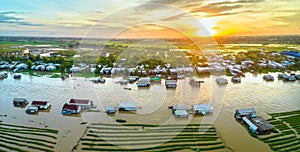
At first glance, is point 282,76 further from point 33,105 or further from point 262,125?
point 33,105

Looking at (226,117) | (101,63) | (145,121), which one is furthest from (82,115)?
(101,63)

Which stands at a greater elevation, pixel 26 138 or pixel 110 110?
pixel 110 110

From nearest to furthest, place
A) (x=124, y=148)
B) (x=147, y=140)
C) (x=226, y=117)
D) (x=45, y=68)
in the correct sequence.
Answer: (x=124, y=148), (x=147, y=140), (x=226, y=117), (x=45, y=68)

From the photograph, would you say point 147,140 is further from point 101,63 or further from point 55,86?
point 101,63

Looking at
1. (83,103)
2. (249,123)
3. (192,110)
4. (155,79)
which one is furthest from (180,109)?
(155,79)

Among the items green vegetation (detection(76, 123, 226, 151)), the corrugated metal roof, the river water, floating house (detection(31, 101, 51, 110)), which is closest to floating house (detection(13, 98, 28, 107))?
the river water

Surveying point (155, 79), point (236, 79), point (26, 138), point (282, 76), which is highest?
point (282, 76)

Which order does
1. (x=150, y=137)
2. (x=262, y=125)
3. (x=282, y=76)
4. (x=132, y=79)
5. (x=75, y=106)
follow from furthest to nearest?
1. (x=282, y=76)
2. (x=132, y=79)
3. (x=75, y=106)
4. (x=262, y=125)
5. (x=150, y=137)
